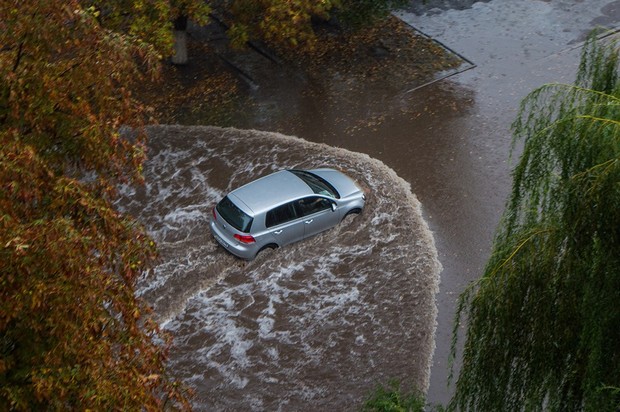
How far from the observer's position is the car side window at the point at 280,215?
18.0 metres

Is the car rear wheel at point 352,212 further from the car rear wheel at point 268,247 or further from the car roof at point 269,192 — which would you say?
the car rear wheel at point 268,247

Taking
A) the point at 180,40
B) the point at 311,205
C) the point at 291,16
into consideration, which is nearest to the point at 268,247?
the point at 311,205

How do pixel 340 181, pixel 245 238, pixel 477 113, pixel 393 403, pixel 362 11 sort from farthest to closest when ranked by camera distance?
pixel 362 11
pixel 477 113
pixel 340 181
pixel 245 238
pixel 393 403

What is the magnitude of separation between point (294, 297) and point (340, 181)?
147 inches

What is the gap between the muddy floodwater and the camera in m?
15.0

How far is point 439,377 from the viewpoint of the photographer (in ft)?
49.0

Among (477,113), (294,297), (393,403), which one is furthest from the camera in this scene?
(477,113)

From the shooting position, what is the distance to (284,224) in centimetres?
1820

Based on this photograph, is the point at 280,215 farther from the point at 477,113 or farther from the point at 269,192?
the point at 477,113

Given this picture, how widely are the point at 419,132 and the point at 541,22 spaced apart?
7.56m

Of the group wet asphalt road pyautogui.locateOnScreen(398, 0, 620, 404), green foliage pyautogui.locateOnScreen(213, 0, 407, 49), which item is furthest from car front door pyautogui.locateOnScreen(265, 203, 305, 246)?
green foliage pyautogui.locateOnScreen(213, 0, 407, 49)

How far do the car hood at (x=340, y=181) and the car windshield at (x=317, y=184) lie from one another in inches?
4.7

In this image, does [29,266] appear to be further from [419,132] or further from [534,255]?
[419,132]

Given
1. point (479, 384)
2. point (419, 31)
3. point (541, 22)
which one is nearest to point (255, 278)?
point (479, 384)
